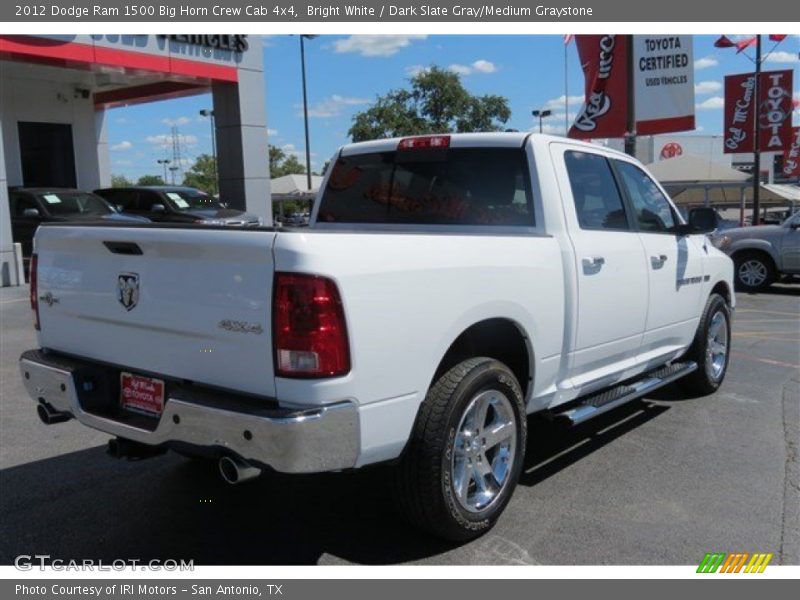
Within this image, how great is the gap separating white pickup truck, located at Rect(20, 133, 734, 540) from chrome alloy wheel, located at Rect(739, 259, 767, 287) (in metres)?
9.76

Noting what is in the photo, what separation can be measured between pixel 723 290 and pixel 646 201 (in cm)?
166

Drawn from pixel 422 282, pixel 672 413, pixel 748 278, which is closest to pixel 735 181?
pixel 748 278

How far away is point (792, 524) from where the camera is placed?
3826mm

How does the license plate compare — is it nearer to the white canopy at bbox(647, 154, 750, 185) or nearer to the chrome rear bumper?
the chrome rear bumper

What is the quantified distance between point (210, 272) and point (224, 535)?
147cm

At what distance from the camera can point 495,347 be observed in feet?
13.2

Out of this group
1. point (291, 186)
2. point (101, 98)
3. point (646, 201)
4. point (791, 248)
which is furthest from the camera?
point (291, 186)

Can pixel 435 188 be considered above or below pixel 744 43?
below

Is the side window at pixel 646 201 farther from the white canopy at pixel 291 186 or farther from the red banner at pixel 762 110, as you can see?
the white canopy at pixel 291 186

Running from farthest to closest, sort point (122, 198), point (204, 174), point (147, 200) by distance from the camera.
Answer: point (204, 174) → point (122, 198) → point (147, 200)

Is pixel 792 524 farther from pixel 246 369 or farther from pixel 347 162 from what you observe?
pixel 347 162

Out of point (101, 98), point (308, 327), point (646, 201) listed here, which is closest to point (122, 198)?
point (101, 98)

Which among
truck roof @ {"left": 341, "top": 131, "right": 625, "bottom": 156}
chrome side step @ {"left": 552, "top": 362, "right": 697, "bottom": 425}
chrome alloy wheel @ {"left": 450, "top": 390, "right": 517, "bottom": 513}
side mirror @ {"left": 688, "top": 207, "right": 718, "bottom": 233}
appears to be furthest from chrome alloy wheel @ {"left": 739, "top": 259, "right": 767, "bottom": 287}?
chrome alloy wheel @ {"left": 450, "top": 390, "right": 517, "bottom": 513}

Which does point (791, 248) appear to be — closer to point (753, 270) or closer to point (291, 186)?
point (753, 270)
